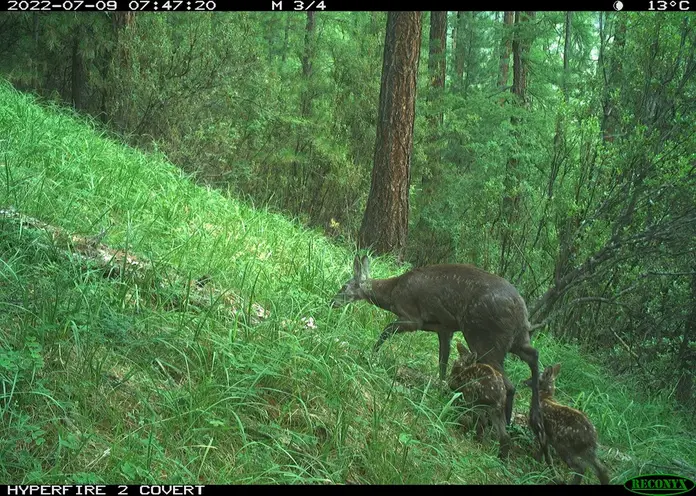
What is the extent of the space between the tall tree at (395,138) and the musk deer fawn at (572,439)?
5861 mm

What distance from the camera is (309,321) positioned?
5.41m

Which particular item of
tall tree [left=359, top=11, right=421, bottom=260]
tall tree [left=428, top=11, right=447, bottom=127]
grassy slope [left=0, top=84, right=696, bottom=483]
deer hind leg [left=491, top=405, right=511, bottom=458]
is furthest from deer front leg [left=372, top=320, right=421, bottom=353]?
tall tree [left=428, top=11, right=447, bottom=127]

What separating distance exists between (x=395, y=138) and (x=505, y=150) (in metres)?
3.91

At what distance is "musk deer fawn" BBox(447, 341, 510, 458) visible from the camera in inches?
183

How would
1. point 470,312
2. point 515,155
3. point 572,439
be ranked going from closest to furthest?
point 572,439, point 470,312, point 515,155

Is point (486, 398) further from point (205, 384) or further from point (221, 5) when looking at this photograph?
point (221, 5)

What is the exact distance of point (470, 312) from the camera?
5.48m

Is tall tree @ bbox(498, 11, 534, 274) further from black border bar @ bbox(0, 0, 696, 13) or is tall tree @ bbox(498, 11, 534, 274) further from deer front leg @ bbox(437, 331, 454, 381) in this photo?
deer front leg @ bbox(437, 331, 454, 381)

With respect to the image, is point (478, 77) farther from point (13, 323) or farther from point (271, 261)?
point (13, 323)

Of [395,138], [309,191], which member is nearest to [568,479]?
[395,138]

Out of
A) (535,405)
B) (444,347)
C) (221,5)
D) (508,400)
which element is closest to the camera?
(535,405)

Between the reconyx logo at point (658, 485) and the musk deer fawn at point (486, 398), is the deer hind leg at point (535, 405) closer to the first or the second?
the musk deer fawn at point (486, 398)

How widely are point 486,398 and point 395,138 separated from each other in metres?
6.35

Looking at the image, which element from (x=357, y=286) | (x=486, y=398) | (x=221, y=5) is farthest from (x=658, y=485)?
(x=221, y=5)
